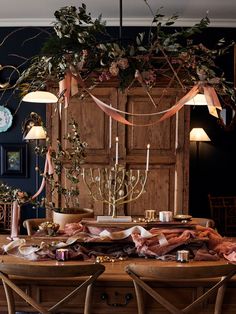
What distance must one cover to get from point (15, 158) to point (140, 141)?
1667 millimetres

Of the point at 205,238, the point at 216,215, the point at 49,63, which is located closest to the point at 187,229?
the point at 205,238

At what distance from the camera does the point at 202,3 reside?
15.4ft

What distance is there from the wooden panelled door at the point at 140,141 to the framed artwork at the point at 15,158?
0.95 meters

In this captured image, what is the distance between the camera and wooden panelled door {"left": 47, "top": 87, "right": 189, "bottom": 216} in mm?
4730

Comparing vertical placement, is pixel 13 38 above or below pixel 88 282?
above

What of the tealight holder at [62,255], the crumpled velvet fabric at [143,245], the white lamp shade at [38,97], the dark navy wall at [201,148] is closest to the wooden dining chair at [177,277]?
the crumpled velvet fabric at [143,245]

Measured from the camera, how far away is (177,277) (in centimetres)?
184

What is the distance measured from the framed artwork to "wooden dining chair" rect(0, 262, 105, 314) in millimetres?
3673

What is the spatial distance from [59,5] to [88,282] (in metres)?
3.65

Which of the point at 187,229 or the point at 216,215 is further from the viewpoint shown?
the point at 216,215

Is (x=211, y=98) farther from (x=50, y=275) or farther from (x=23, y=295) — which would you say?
(x=23, y=295)

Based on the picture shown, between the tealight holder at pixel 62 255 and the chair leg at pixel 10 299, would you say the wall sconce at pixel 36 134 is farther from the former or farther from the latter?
the chair leg at pixel 10 299

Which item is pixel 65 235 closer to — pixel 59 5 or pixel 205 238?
pixel 205 238

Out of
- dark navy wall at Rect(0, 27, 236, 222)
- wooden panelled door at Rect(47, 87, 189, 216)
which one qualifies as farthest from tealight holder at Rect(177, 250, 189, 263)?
dark navy wall at Rect(0, 27, 236, 222)
